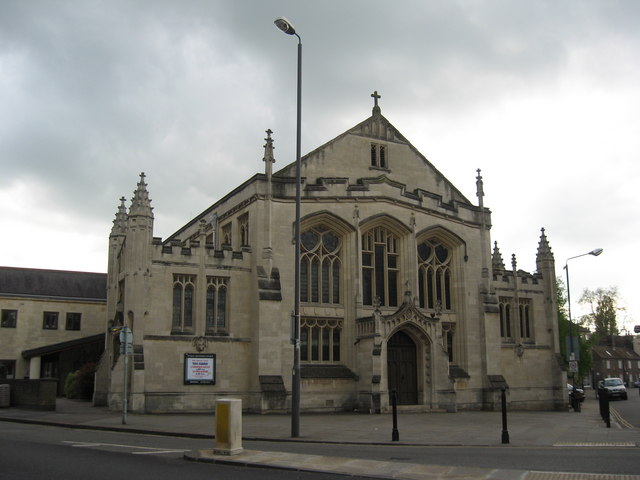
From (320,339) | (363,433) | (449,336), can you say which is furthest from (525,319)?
(363,433)

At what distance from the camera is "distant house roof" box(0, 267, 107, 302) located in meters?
49.6

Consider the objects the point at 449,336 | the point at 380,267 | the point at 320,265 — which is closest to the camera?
the point at 320,265

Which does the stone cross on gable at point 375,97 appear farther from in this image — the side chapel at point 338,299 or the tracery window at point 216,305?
the tracery window at point 216,305

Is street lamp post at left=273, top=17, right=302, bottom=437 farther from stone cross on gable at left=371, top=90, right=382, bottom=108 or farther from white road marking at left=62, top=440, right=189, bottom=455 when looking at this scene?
stone cross on gable at left=371, top=90, right=382, bottom=108

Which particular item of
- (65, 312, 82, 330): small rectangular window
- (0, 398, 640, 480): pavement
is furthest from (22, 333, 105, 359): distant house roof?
(0, 398, 640, 480): pavement

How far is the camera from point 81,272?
5366cm

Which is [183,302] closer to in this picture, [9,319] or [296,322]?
[296,322]

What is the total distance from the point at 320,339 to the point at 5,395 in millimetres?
13302

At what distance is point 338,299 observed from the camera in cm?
3109

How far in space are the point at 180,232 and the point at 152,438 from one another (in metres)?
24.9

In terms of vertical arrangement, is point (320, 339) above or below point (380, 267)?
below

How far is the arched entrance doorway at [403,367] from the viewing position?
30.3 m

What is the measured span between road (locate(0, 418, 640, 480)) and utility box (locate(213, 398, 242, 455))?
2.69 ft

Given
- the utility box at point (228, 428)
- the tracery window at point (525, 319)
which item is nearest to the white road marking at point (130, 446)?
the utility box at point (228, 428)
